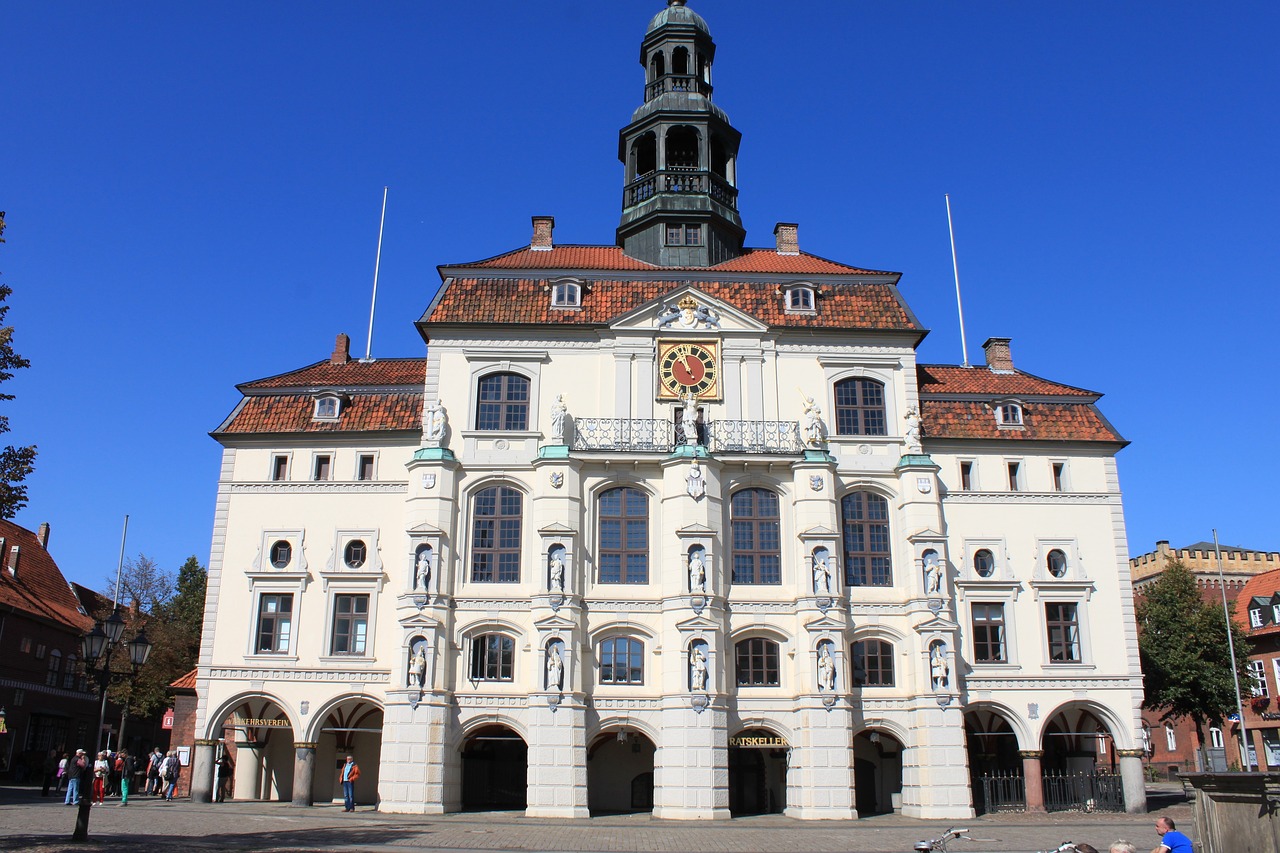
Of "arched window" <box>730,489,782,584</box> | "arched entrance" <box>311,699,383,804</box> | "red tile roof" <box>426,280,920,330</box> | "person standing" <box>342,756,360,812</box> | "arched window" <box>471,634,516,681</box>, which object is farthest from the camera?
"red tile roof" <box>426,280,920,330</box>

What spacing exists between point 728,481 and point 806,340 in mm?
6213

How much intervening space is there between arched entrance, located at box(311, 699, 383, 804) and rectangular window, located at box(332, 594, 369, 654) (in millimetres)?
2222

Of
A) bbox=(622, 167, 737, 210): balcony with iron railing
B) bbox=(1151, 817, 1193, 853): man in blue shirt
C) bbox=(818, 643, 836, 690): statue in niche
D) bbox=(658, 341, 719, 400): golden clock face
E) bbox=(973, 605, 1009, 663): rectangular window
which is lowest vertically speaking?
bbox=(1151, 817, 1193, 853): man in blue shirt

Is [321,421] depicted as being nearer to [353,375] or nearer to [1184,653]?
[353,375]

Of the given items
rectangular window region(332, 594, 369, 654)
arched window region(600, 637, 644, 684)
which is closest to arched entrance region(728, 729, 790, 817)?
arched window region(600, 637, 644, 684)

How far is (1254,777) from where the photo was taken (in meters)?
12.9

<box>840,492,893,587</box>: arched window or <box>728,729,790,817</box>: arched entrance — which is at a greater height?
<box>840,492,893,587</box>: arched window

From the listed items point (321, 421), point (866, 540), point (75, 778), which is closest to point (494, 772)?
point (75, 778)

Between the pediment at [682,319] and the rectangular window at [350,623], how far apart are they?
42.4 ft

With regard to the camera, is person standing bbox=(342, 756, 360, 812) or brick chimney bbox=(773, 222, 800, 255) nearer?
→ person standing bbox=(342, 756, 360, 812)

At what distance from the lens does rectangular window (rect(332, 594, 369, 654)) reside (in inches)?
1355

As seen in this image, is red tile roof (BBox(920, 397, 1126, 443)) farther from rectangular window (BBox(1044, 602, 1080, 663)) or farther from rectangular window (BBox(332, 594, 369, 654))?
rectangular window (BBox(332, 594, 369, 654))

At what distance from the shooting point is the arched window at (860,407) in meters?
36.5

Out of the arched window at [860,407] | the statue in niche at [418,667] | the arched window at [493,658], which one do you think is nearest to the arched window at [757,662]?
the arched window at [493,658]
